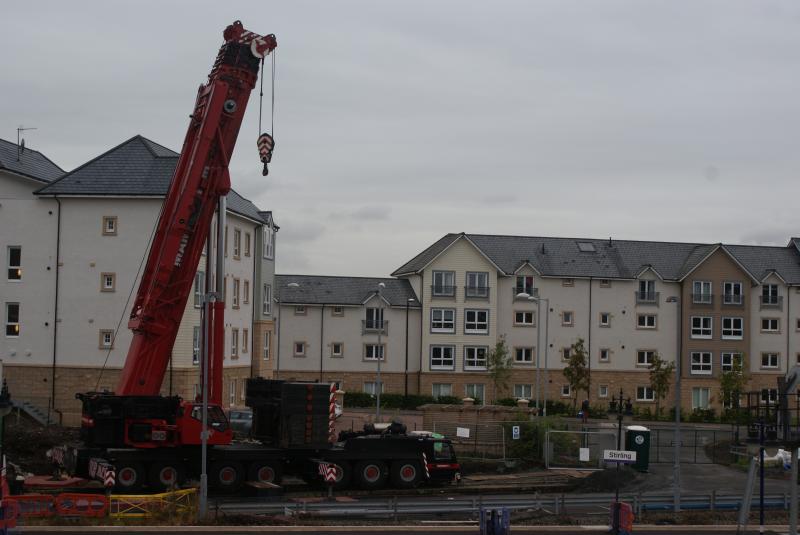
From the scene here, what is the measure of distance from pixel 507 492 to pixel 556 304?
3973 centimetres

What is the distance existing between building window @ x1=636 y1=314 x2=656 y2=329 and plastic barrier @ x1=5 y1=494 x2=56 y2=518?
181ft

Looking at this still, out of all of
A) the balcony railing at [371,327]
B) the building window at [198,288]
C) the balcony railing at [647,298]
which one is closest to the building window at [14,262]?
the building window at [198,288]

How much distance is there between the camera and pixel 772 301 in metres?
74.9

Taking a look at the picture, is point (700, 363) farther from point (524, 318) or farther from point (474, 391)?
point (474, 391)

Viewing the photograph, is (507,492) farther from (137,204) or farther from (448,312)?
(448,312)

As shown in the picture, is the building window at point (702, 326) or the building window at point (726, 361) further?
the building window at point (702, 326)

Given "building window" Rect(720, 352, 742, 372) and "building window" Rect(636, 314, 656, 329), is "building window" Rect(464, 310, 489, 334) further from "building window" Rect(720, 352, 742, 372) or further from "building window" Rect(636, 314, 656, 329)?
"building window" Rect(720, 352, 742, 372)

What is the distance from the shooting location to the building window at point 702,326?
73500 millimetres

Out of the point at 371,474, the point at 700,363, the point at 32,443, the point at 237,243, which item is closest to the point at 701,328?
the point at 700,363

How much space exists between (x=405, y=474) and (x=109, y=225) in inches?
884

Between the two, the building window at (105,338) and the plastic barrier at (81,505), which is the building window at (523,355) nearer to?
the building window at (105,338)

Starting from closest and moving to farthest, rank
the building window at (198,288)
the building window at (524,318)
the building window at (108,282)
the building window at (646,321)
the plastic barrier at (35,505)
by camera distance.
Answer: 1. the plastic barrier at (35,505)
2. the building window at (108,282)
3. the building window at (198,288)
4. the building window at (524,318)
5. the building window at (646,321)

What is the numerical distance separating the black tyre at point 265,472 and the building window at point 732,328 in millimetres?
49539

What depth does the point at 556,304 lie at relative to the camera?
238 ft
